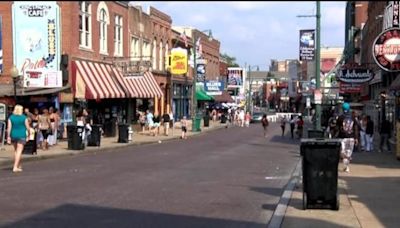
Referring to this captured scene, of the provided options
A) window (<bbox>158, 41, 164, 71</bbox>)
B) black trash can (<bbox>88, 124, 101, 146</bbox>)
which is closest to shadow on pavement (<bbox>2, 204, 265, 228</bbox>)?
black trash can (<bbox>88, 124, 101, 146</bbox>)

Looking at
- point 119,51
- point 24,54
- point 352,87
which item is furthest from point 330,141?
point 119,51

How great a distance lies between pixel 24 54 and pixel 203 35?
45667mm

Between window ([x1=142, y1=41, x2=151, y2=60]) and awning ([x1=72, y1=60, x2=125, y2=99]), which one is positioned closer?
awning ([x1=72, y1=60, x2=125, y2=99])

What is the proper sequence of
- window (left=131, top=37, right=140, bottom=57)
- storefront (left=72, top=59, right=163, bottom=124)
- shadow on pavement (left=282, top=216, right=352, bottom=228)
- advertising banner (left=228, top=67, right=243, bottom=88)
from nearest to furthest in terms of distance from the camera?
shadow on pavement (left=282, top=216, right=352, bottom=228)
storefront (left=72, top=59, right=163, bottom=124)
window (left=131, top=37, right=140, bottom=57)
advertising banner (left=228, top=67, right=243, bottom=88)

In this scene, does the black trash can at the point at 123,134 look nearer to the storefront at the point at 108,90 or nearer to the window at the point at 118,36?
the storefront at the point at 108,90

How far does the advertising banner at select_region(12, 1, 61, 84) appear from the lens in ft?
104

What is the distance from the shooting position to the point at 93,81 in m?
33.7

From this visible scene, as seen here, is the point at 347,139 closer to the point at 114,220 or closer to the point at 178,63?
the point at 114,220

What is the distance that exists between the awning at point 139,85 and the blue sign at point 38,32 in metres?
6.81

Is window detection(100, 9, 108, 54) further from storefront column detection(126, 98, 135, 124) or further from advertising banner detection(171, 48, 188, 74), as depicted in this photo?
advertising banner detection(171, 48, 188, 74)

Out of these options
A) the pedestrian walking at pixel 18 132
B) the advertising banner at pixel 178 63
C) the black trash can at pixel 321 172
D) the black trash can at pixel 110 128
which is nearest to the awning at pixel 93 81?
the black trash can at pixel 110 128

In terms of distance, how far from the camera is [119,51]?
135ft

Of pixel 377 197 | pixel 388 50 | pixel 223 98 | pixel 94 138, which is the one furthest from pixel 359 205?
pixel 223 98

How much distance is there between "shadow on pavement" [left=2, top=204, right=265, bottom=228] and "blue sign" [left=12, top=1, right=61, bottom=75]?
22317 mm
